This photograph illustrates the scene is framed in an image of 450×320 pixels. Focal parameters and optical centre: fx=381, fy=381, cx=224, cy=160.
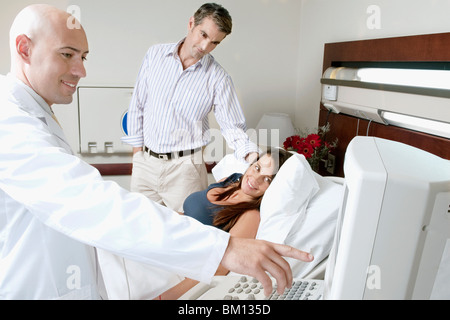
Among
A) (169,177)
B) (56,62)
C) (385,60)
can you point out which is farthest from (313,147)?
(56,62)

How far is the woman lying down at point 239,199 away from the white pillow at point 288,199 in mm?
153

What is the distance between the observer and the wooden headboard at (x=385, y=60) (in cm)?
158

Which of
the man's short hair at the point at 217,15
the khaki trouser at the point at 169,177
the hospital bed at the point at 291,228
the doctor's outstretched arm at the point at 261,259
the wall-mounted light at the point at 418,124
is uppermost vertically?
the man's short hair at the point at 217,15

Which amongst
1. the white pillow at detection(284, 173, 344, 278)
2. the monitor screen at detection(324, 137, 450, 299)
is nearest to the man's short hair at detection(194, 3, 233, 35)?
the white pillow at detection(284, 173, 344, 278)

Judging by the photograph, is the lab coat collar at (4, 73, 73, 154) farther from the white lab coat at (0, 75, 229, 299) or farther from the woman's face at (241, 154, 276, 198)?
the woman's face at (241, 154, 276, 198)

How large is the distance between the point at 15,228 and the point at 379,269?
0.79 metres

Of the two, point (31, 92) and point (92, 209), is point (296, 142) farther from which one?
point (92, 209)

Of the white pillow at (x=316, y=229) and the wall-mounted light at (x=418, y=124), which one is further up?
the wall-mounted light at (x=418, y=124)

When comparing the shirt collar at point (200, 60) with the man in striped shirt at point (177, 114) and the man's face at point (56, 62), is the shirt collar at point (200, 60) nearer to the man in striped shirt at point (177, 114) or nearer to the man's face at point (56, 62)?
the man in striped shirt at point (177, 114)

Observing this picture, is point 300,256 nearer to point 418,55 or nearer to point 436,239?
point 436,239

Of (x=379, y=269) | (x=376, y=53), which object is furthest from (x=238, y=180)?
(x=379, y=269)

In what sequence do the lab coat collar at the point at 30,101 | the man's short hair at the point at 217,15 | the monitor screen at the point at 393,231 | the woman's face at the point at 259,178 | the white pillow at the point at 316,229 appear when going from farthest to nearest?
1. the man's short hair at the point at 217,15
2. the woman's face at the point at 259,178
3. the white pillow at the point at 316,229
4. the lab coat collar at the point at 30,101
5. the monitor screen at the point at 393,231

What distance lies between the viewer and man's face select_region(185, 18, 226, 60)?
203 cm

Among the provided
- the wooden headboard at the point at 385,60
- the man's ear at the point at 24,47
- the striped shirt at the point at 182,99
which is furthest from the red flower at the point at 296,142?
the man's ear at the point at 24,47
